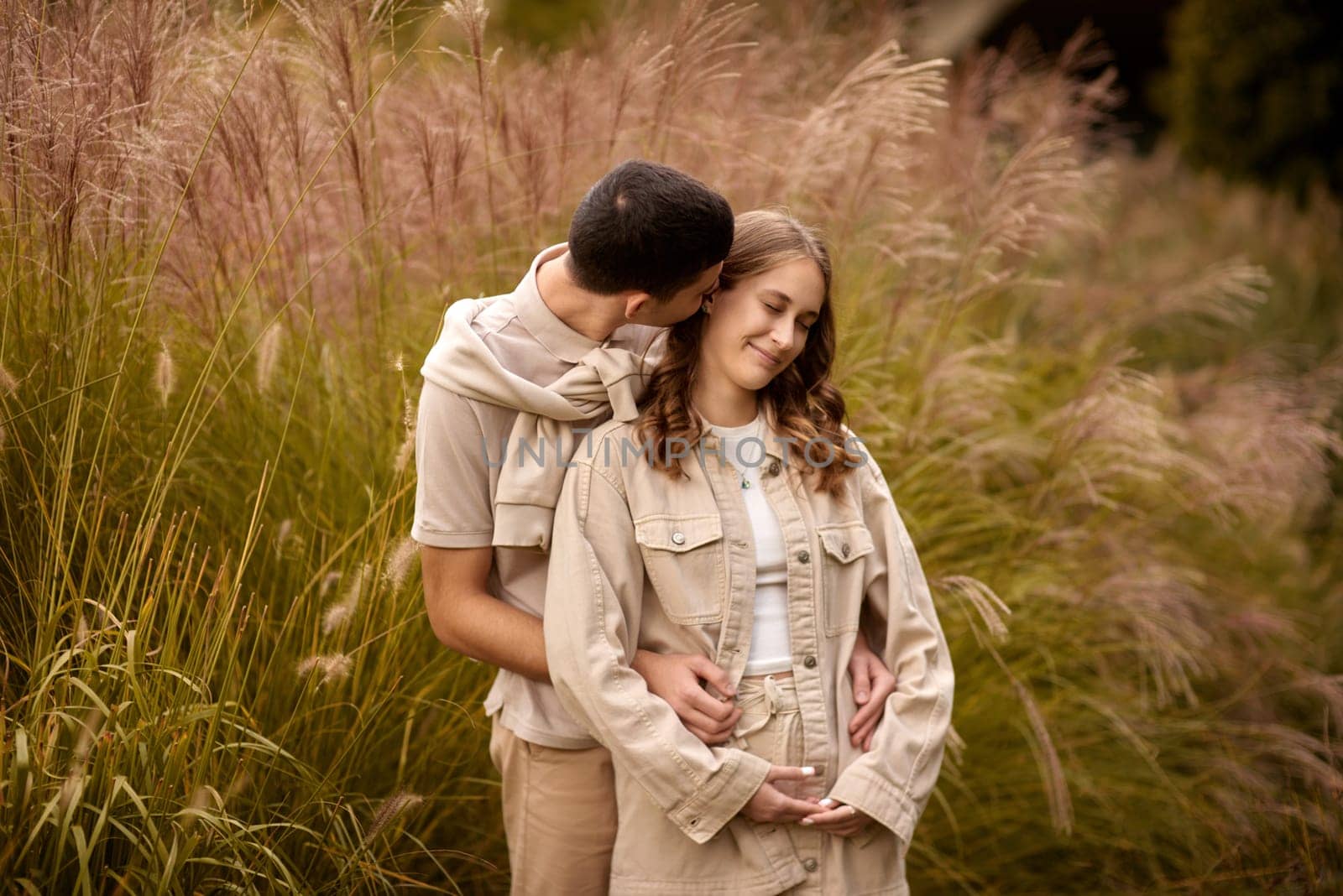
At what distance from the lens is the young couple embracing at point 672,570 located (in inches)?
75.7

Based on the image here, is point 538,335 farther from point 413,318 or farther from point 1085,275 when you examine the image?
point 1085,275

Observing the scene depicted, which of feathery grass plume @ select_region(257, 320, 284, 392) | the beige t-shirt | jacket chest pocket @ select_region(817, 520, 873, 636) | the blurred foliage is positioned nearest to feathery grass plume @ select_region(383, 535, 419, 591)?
the beige t-shirt

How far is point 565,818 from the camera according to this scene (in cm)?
212

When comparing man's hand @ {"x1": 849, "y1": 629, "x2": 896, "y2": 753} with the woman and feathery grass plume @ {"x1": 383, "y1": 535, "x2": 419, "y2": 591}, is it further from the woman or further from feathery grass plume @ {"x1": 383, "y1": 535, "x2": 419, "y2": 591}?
feathery grass plume @ {"x1": 383, "y1": 535, "x2": 419, "y2": 591}

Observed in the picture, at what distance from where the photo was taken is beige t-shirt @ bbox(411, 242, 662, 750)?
77.4 inches

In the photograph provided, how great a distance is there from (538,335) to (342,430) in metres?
0.85

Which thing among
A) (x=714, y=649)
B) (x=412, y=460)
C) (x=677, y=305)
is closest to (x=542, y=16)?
(x=412, y=460)

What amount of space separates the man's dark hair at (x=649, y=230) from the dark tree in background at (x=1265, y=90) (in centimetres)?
570

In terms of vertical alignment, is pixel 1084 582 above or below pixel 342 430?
below

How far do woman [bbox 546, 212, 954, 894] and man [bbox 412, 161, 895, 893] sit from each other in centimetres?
6

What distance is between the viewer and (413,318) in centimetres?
301

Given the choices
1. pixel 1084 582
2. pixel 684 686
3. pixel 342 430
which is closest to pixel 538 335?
pixel 684 686

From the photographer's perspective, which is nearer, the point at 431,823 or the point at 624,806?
the point at 624,806

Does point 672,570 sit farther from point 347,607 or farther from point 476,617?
point 347,607
